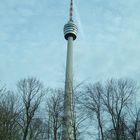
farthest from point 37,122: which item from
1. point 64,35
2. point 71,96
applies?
point 64,35

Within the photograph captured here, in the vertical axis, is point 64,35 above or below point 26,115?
above

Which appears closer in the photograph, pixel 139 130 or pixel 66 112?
pixel 66 112

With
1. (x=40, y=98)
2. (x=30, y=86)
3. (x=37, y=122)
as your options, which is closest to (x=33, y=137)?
(x=37, y=122)

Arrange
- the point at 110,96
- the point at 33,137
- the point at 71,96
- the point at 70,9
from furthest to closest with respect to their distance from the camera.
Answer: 1. the point at 70,9
2. the point at 110,96
3. the point at 33,137
4. the point at 71,96

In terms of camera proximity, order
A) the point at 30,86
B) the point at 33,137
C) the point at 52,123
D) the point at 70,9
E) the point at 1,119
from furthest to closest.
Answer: the point at 70,9 → the point at 30,86 → the point at 52,123 → the point at 33,137 → the point at 1,119

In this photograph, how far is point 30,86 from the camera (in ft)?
172

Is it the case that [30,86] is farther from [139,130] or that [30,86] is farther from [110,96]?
[139,130]

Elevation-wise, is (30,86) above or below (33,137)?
above

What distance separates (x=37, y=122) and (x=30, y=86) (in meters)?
8.85

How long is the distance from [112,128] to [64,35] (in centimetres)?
4833

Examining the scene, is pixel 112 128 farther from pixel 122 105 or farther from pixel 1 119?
pixel 1 119

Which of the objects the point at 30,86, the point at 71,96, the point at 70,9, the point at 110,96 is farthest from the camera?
the point at 70,9

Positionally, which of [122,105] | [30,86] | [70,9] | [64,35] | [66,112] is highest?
[70,9]

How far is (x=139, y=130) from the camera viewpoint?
4362 centimetres
